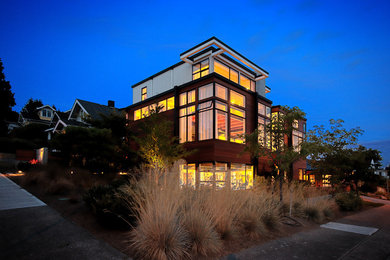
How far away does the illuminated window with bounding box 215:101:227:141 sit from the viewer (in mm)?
Answer: 16094

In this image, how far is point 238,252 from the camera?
15.6ft

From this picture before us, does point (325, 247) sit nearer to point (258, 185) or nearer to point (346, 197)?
point (258, 185)

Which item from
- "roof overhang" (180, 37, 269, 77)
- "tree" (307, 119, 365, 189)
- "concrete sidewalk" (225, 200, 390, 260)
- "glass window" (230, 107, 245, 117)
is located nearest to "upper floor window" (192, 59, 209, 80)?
"roof overhang" (180, 37, 269, 77)

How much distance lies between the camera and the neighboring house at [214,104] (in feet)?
53.2

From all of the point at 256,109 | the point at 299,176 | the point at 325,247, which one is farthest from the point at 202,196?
the point at 299,176

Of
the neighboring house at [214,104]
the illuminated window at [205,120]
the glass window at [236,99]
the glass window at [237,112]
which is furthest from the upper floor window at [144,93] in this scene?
the glass window at [237,112]

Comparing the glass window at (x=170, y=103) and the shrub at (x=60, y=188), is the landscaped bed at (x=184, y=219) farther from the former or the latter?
the glass window at (x=170, y=103)

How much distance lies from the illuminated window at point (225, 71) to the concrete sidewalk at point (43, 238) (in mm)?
14495

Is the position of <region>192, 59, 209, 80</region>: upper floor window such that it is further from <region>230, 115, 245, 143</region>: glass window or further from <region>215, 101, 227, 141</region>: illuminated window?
<region>230, 115, 245, 143</region>: glass window

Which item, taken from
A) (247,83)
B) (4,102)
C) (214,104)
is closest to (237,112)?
(214,104)

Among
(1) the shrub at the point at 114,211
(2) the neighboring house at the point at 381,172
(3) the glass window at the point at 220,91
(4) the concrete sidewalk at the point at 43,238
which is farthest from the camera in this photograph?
(2) the neighboring house at the point at 381,172

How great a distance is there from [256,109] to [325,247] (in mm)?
14811

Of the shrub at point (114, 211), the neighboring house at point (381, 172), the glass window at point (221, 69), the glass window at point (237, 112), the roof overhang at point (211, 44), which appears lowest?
the neighboring house at point (381, 172)

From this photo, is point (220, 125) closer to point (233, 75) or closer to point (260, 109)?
point (233, 75)
